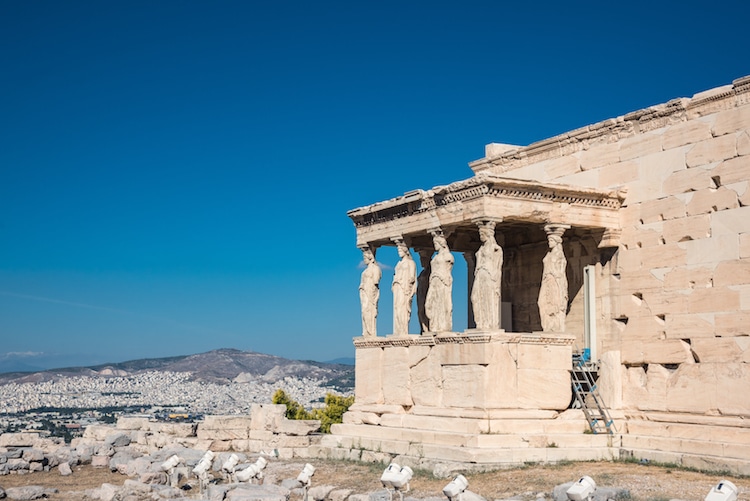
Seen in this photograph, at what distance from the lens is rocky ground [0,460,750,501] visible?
13.6m

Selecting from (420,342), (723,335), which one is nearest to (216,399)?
(420,342)

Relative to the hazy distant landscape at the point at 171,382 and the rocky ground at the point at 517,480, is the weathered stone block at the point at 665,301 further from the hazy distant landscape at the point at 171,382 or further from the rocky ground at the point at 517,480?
the hazy distant landscape at the point at 171,382

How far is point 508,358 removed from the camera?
1691 cm

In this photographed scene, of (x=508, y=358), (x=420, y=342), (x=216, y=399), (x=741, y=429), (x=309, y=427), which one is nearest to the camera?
(x=741, y=429)

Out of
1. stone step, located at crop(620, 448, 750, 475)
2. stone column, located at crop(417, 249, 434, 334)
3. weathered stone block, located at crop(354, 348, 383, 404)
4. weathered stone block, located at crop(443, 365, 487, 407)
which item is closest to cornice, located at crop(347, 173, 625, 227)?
stone column, located at crop(417, 249, 434, 334)

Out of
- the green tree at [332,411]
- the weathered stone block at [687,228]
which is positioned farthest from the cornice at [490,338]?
the green tree at [332,411]

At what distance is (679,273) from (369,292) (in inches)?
251

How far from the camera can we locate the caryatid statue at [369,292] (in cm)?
2039

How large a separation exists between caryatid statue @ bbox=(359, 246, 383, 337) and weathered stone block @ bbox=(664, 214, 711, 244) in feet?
19.9

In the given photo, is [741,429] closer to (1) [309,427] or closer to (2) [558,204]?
(2) [558,204]

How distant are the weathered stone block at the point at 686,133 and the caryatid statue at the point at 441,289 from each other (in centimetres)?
414

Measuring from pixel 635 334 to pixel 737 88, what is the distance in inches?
170

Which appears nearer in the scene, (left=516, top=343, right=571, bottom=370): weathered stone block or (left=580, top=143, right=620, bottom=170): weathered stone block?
(left=516, top=343, right=571, bottom=370): weathered stone block

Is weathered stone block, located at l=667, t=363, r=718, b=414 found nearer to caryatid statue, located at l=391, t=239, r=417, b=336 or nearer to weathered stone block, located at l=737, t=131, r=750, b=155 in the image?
weathered stone block, located at l=737, t=131, r=750, b=155
